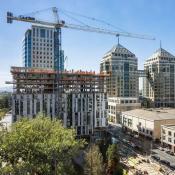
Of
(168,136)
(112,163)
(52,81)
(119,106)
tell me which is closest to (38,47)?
(119,106)

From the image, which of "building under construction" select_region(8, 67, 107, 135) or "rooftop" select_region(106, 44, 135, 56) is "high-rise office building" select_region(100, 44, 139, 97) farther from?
"building under construction" select_region(8, 67, 107, 135)

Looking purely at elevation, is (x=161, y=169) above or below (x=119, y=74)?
below

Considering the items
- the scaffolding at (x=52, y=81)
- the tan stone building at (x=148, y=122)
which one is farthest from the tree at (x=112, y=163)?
the scaffolding at (x=52, y=81)

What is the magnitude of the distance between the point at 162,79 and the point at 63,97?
9729 cm

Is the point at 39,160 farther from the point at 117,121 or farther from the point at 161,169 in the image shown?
the point at 117,121

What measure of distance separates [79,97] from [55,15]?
39.6 metres

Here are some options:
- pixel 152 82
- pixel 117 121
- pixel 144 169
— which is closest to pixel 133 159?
pixel 144 169

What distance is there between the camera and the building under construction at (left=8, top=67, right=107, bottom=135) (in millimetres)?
91250

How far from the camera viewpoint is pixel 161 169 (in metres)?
62.7

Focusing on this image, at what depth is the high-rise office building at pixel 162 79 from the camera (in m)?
173

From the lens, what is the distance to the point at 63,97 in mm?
95625

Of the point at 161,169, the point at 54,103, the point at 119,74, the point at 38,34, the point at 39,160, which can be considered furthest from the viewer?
the point at 38,34

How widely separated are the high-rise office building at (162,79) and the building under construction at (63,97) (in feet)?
264

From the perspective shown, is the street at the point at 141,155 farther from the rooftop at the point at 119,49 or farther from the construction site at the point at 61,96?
the rooftop at the point at 119,49
